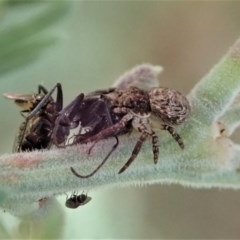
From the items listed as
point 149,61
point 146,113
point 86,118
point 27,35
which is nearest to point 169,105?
point 146,113

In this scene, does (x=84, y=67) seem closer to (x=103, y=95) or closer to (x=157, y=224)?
(x=157, y=224)

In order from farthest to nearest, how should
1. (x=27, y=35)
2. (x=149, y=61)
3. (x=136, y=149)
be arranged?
(x=149, y=61)
(x=27, y=35)
(x=136, y=149)

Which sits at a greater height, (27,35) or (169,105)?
(27,35)

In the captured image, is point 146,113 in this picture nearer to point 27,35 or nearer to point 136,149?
point 136,149

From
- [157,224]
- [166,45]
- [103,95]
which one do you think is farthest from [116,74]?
[103,95]

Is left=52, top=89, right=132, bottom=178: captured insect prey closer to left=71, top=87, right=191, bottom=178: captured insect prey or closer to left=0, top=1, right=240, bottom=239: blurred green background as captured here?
left=71, top=87, right=191, bottom=178: captured insect prey

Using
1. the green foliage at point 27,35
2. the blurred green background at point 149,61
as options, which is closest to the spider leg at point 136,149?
the green foliage at point 27,35
